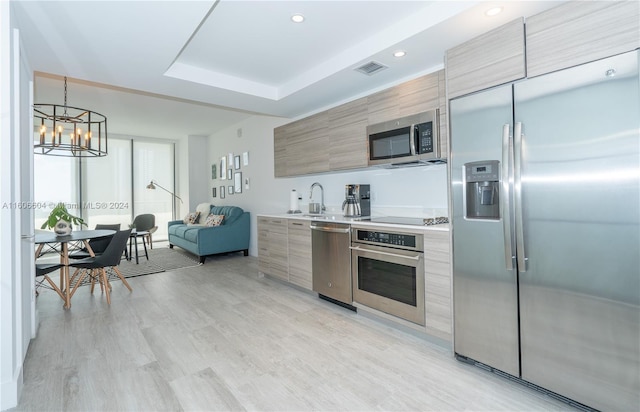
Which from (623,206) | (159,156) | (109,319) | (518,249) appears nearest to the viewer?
(623,206)

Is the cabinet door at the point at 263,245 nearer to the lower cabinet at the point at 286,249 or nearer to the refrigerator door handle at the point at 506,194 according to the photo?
the lower cabinet at the point at 286,249

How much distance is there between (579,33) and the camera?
1695mm

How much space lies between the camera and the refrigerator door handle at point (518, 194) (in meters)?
1.88

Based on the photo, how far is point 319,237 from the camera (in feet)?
11.6

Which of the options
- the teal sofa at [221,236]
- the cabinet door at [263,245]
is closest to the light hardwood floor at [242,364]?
the cabinet door at [263,245]

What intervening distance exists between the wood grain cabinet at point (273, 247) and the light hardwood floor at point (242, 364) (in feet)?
2.21

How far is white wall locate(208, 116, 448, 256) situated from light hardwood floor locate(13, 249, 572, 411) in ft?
4.35

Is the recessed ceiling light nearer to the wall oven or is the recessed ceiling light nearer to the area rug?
the wall oven

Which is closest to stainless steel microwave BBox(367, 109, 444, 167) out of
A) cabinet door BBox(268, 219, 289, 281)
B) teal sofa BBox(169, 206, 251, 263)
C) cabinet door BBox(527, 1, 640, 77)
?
cabinet door BBox(527, 1, 640, 77)

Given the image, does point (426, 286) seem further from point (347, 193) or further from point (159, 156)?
point (159, 156)

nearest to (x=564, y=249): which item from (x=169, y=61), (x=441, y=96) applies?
(x=441, y=96)

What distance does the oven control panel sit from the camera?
2585 millimetres

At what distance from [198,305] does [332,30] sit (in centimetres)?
319

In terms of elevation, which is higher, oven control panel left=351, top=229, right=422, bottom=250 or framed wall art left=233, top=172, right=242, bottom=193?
framed wall art left=233, top=172, right=242, bottom=193
